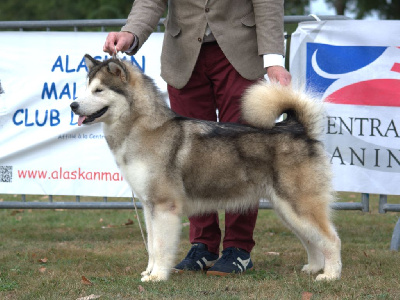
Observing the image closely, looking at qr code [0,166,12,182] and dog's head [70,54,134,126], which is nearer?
dog's head [70,54,134,126]

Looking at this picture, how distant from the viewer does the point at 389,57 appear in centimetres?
554

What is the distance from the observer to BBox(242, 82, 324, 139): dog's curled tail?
160 inches

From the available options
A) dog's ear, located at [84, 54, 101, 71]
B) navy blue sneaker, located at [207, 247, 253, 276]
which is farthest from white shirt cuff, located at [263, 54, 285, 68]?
navy blue sneaker, located at [207, 247, 253, 276]

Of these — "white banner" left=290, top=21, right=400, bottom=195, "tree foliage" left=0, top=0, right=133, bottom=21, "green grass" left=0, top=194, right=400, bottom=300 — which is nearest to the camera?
"green grass" left=0, top=194, right=400, bottom=300

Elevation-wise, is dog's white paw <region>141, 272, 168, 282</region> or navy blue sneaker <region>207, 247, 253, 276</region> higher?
dog's white paw <region>141, 272, 168, 282</region>

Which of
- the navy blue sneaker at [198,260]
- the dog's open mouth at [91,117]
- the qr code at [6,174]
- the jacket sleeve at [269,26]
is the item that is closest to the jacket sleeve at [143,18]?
the dog's open mouth at [91,117]

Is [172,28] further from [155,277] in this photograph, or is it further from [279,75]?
[155,277]

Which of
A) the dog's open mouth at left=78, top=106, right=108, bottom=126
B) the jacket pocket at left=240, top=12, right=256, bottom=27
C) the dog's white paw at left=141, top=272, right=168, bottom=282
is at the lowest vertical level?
the dog's white paw at left=141, top=272, right=168, bottom=282

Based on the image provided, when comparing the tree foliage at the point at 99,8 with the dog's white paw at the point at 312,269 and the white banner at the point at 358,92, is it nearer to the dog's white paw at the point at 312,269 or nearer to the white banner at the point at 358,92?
the white banner at the point at 358,92

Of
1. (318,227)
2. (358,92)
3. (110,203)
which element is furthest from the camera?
(110,203)

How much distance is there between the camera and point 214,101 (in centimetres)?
466

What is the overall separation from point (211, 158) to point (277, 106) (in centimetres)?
55

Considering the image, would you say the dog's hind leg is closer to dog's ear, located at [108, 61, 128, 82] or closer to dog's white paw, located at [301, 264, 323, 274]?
dog's white paw, located at [301, 264, 323, 274]

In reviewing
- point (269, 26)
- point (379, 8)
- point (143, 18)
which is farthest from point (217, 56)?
point (379, 8)
